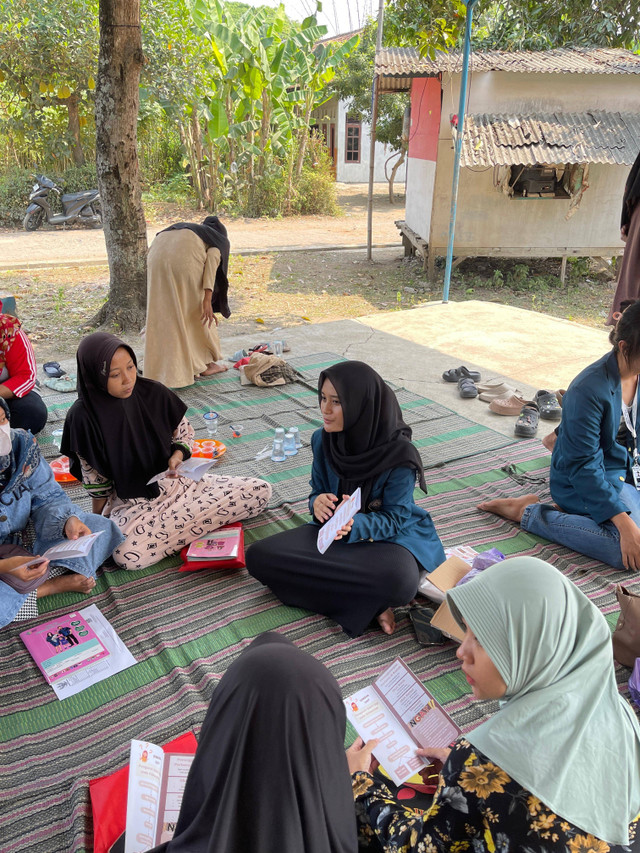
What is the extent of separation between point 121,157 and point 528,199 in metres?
6.18

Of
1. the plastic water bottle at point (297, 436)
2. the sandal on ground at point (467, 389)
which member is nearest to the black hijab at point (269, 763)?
the plastic water bottle at point (297, 436)

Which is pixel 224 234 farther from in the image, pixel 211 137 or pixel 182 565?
pixel 211 137

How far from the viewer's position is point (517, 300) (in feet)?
30.6

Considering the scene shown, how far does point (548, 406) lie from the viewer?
456 cm

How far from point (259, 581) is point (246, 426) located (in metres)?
1.81

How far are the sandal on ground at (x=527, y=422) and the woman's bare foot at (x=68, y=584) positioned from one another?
290 cm

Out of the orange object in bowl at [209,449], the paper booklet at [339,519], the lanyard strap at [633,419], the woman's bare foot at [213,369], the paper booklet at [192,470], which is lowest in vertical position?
the orange object in bowl at [209,449]

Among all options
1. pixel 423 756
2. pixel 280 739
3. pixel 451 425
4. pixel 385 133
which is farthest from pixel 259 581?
pixel 385 133

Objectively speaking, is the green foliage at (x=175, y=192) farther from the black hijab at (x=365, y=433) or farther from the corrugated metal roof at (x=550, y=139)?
the black hijab at (x=365, y=433)

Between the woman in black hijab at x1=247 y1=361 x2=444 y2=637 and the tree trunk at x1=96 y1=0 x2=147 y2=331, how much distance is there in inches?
174

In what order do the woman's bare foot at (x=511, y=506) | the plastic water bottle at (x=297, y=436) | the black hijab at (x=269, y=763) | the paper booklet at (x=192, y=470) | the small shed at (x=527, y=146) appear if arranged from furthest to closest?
the small shed at (x=527, y=146) < the plastic water bottle at (x=297, y=436) < the woman's bare foot at (x=511, y=506) < the paper booklet at (x=192, y=470) < the black hijab at (x=269, y=763)

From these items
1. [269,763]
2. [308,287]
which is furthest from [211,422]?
[308,287]

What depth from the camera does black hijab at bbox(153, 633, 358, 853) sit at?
1.15m

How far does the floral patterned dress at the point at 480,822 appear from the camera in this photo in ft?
3.80
